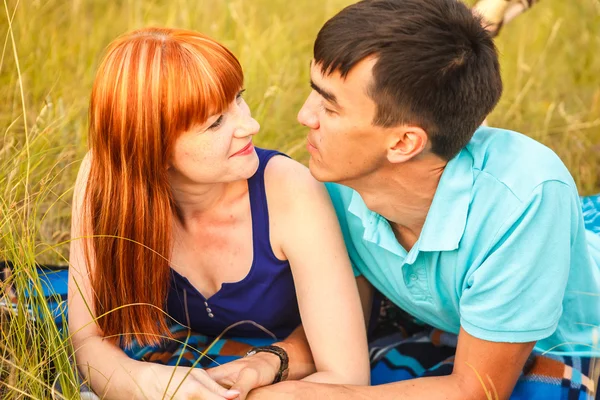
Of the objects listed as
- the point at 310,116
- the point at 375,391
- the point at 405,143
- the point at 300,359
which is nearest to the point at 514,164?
the point at 405,143

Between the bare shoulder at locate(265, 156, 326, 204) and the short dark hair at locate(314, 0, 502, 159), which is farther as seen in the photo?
the bare shoulder at locate(265, 156, 326, 204)

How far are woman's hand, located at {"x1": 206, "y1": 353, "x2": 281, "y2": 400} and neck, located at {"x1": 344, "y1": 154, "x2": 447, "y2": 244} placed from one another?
24.4 inches

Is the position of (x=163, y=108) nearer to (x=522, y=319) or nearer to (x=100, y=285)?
(x=100, y=285)

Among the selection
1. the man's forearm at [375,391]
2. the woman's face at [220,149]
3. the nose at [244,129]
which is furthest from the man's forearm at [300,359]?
the nose at [244,129]

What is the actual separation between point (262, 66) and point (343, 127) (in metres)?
2.21

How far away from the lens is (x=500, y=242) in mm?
2338

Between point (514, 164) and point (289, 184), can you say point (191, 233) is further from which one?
point (514, 164)

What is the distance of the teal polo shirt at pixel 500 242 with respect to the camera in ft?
7.55

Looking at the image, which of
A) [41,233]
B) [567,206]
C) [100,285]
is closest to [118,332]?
[100,285]

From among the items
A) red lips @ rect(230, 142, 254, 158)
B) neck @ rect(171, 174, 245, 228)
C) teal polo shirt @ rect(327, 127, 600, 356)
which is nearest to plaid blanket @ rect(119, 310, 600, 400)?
teal polo shirt @ rect(327, 127, 600, 356)

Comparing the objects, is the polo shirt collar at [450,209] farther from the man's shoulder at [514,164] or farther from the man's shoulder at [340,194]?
the man's shoulder at [340,194]

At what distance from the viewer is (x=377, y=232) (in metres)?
2.64

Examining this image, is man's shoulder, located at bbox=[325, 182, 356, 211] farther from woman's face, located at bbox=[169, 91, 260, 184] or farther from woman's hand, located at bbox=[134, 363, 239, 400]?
woman's hand, located at bbox=[134, 363, 239, 400]

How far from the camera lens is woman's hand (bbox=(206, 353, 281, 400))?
2469 millimetres
